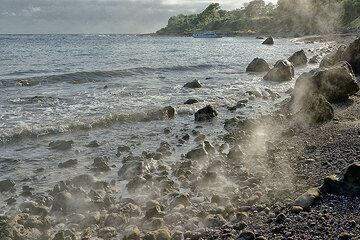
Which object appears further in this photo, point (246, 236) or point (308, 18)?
point (308, 18)

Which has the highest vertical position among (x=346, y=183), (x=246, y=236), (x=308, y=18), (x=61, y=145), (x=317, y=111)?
(x=308, y=18)

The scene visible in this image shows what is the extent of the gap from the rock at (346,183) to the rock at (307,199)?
233 mm

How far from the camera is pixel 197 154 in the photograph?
11797mm

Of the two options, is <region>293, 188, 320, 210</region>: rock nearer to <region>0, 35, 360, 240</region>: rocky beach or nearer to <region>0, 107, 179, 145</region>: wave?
<region>0, 35, 360, 240</region>: rocky beach

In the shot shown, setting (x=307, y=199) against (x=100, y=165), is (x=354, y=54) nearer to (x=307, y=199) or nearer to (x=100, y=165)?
(x=307, y=199)

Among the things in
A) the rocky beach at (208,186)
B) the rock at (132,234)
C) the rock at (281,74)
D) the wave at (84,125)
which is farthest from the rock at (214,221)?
the rock at (281,74)

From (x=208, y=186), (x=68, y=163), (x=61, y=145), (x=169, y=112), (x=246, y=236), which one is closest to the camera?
(x=246, y=236)

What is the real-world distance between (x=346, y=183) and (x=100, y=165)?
651cm

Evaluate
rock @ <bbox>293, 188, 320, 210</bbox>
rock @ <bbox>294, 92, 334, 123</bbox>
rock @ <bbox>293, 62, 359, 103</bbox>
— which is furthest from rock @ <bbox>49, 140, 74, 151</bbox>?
rock @ <bbox>293, 62, 359, 103</bbox>

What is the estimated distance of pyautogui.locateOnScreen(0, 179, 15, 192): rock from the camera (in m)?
9.51

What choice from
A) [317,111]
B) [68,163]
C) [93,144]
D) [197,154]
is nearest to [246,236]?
[197,154]

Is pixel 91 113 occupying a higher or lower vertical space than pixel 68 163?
higher

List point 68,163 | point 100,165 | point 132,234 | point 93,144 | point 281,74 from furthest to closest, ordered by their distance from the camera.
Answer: point 281,74 < point 93,144 < point 68,163 < point 100,165 < point 132,234

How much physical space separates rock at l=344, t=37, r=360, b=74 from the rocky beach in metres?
10.2
